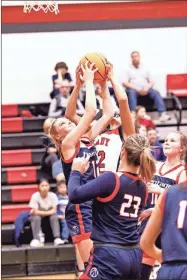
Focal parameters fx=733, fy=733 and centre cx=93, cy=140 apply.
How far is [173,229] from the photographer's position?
358 cm

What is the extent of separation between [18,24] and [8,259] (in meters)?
4.20

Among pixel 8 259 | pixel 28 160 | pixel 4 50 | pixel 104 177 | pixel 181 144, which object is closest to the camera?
pixel 104 177

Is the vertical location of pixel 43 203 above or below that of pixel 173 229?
below

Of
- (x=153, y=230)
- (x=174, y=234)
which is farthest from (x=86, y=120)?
(x=174, y=234)

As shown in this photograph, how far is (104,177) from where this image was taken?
4.20m

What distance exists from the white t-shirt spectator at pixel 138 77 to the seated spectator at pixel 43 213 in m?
2.71

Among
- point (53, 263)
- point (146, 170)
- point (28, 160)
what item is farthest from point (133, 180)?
point (28, 160)

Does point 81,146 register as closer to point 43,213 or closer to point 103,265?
point 103,265

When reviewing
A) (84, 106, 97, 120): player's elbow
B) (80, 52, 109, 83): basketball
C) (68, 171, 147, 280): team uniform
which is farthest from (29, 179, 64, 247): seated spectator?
(68, 171, 147, 280): team uniform

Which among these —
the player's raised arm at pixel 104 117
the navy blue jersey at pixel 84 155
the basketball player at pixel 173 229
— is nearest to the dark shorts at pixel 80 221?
the navy blue jersey at pixel 84 155

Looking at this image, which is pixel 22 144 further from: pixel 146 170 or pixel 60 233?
pixel 146 170

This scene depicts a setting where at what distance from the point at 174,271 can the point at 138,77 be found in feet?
26.4

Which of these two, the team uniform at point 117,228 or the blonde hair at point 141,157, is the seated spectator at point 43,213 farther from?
the blonde hair at point 141,157

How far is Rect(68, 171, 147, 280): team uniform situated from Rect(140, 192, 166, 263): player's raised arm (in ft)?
1.91
